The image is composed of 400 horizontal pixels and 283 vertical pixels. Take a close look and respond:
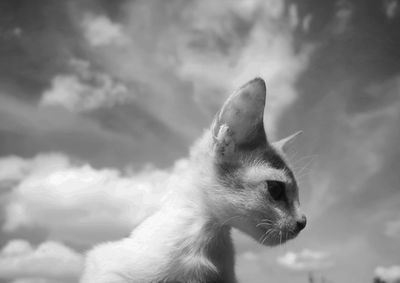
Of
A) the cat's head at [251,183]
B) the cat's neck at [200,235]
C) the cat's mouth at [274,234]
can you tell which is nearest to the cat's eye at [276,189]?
the cat's head at [251,183]

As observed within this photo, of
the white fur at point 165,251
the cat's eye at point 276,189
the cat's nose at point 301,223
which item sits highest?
the cat's eye at point 276,189

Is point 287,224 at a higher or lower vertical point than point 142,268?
higher

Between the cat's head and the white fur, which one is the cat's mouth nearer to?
the cat's head

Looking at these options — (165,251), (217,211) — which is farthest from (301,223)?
(165,251)

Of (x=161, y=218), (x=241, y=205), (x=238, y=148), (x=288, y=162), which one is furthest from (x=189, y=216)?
(x=288, y=162)

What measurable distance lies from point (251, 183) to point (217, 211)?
0.46 metres

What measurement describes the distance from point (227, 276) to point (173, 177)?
1.24 metres

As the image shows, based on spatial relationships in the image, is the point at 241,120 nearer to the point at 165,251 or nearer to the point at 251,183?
the point at 251,183

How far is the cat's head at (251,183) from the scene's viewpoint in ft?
12.3

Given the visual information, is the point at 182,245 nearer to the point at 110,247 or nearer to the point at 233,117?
the point at 110,247

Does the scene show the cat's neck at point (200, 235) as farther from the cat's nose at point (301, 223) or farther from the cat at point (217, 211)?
the cat's nose at point (301, 223)

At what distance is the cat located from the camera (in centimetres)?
341

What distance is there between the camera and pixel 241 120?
3.68 meters

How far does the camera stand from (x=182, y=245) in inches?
135
